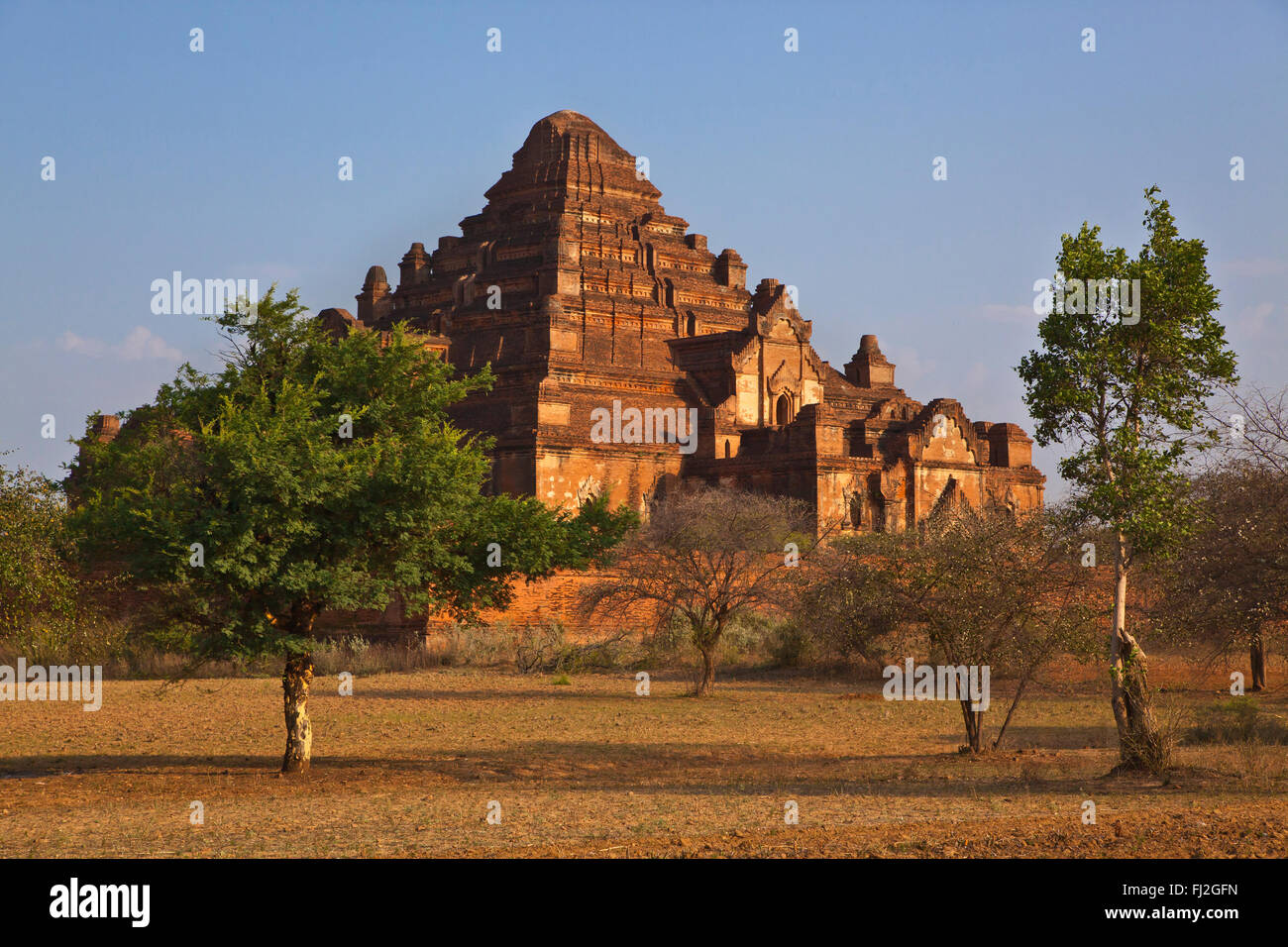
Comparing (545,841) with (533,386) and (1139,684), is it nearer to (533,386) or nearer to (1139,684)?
(1139,684)

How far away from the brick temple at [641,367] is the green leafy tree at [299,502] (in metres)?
22.2

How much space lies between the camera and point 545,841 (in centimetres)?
1218

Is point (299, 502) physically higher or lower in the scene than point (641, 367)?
lower

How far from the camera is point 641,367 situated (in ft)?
159

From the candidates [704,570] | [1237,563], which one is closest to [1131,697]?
[1237,563]

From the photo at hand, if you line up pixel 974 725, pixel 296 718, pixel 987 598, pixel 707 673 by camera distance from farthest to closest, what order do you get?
pixel 707 673
pixel 974 725
pixel 987 598
pixel 296 718

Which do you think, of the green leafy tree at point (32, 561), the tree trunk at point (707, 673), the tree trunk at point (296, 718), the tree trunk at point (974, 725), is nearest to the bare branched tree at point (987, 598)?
the tree trunk at point (974, 725)

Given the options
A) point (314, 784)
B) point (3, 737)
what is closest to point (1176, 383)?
point (314, 784)

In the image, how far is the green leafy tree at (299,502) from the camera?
1580cm

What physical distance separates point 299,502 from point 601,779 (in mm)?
4849

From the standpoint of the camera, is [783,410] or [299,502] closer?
[299,502]

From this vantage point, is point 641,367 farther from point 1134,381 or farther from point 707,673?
point 1134,381

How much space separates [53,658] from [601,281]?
986 inches
